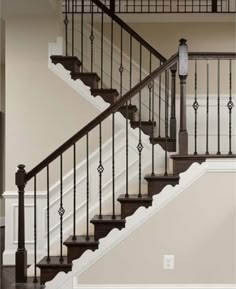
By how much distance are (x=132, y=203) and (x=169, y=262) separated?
62cm

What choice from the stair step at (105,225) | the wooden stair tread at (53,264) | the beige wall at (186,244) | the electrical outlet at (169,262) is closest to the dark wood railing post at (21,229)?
the wooden stair tread at (53,264)

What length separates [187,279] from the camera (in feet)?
14.4

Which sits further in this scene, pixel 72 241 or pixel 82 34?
pixel 82 34

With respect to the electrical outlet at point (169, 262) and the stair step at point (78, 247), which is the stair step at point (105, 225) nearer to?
the stair step at point (78, 247)

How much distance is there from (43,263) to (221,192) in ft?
5.68

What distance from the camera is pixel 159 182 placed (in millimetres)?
4445

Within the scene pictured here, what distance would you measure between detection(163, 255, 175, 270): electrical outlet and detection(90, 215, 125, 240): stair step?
0.48 metres

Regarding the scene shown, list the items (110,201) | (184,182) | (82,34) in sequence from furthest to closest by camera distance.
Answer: (82,34) < (110,201) < (184,182)

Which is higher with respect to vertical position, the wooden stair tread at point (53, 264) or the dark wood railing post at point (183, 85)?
the dark wood railing post at point (183, 85)

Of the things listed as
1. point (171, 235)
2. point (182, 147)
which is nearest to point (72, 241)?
point (171, 235)

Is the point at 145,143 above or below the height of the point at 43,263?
above

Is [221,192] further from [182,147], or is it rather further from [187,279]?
[187,279]

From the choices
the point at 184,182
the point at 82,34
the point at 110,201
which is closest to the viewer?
the point at 184,182

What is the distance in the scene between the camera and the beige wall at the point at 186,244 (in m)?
4.36
